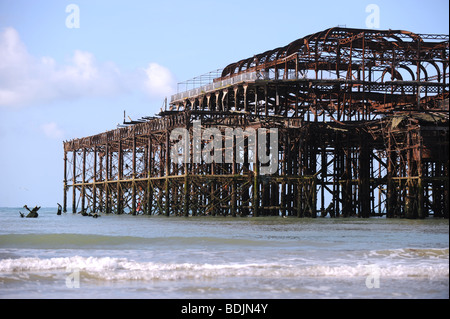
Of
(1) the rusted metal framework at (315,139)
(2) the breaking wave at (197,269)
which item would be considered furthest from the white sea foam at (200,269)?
(1) the rusted metal framework at (315,139)

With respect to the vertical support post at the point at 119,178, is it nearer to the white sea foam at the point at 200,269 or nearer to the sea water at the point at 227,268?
the sea water at the point at 227,268

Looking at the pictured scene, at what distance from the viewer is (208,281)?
18.0m

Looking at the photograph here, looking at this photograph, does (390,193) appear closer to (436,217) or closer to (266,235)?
(436,217)

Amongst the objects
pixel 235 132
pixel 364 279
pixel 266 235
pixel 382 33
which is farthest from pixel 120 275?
pixel 382 33

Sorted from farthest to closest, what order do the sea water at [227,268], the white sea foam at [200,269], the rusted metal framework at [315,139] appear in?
the rusted metal framework at [315,139], the white sea foam at [200,269], the sea water at [227,268]

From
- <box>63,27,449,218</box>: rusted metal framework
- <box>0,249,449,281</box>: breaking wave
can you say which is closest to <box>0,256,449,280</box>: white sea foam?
<box>0,249,449,281</box>: breaking wave

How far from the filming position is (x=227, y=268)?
19781 millimetres

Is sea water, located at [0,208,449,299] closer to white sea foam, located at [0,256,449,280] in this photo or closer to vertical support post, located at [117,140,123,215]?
white sea foam, located at [0,256,449,280]

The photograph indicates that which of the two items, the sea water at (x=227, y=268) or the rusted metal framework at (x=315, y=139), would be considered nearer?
the sea water at (x=227, y=268)

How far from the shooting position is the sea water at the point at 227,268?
16.6 m

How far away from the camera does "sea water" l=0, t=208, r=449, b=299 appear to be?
1658 centimetres

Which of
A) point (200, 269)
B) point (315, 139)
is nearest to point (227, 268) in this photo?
point (200, 269)

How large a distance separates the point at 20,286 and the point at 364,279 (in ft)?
27.8

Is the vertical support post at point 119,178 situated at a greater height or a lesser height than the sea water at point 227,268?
greater
